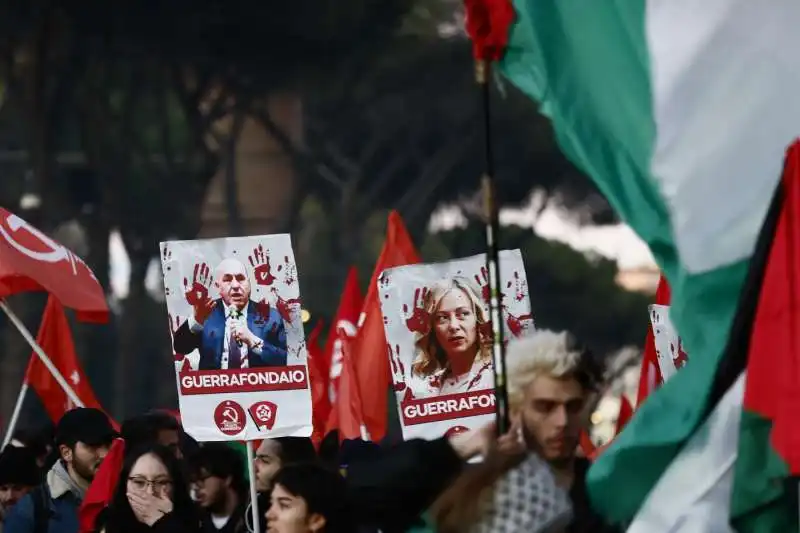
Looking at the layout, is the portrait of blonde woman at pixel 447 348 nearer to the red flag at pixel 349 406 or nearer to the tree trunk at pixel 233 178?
the red flag at pixel 349 406

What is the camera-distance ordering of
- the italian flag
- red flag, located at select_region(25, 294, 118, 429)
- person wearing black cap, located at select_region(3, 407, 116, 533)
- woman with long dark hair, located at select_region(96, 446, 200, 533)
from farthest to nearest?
1. red flag, located at select_region(25, 294, 118, 429)
2. person wearing black cap, located at select_region(3, 407, 116, 533)
3. woman with long dark hair, located at select_region(96, 446, 200, 533)
4. the italian flag

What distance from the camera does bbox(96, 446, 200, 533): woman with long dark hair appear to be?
6.71 metres

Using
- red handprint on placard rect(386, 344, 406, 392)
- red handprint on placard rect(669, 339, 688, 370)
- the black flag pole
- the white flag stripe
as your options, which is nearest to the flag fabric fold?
red handprint on placard rect(386, 344, 406, 392)

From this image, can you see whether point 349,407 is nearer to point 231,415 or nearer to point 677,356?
point 677,356

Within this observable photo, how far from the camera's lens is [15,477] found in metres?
8.74

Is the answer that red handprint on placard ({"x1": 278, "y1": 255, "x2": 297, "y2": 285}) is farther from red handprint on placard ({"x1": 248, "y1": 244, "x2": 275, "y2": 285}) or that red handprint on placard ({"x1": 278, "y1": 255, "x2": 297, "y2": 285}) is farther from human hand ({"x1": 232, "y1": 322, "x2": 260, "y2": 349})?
human hand ({"x1": 232, "y1": 322, "x2": 260, "y2": 349})

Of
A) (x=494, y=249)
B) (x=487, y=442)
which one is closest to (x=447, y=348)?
(x=494, y=249)

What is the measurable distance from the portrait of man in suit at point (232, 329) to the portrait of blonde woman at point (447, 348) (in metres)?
0.53

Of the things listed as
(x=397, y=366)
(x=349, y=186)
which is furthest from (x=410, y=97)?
(x=397, y=366)

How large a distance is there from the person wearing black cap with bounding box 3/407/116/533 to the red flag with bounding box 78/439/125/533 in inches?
8.3

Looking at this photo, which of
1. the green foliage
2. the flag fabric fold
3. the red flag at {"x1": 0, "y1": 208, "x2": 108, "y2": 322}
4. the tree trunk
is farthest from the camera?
the green foliage

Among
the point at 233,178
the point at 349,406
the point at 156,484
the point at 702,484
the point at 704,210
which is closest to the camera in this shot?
the point at 702,484

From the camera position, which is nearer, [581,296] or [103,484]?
[103,484]

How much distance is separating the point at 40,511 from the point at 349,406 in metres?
2.25
